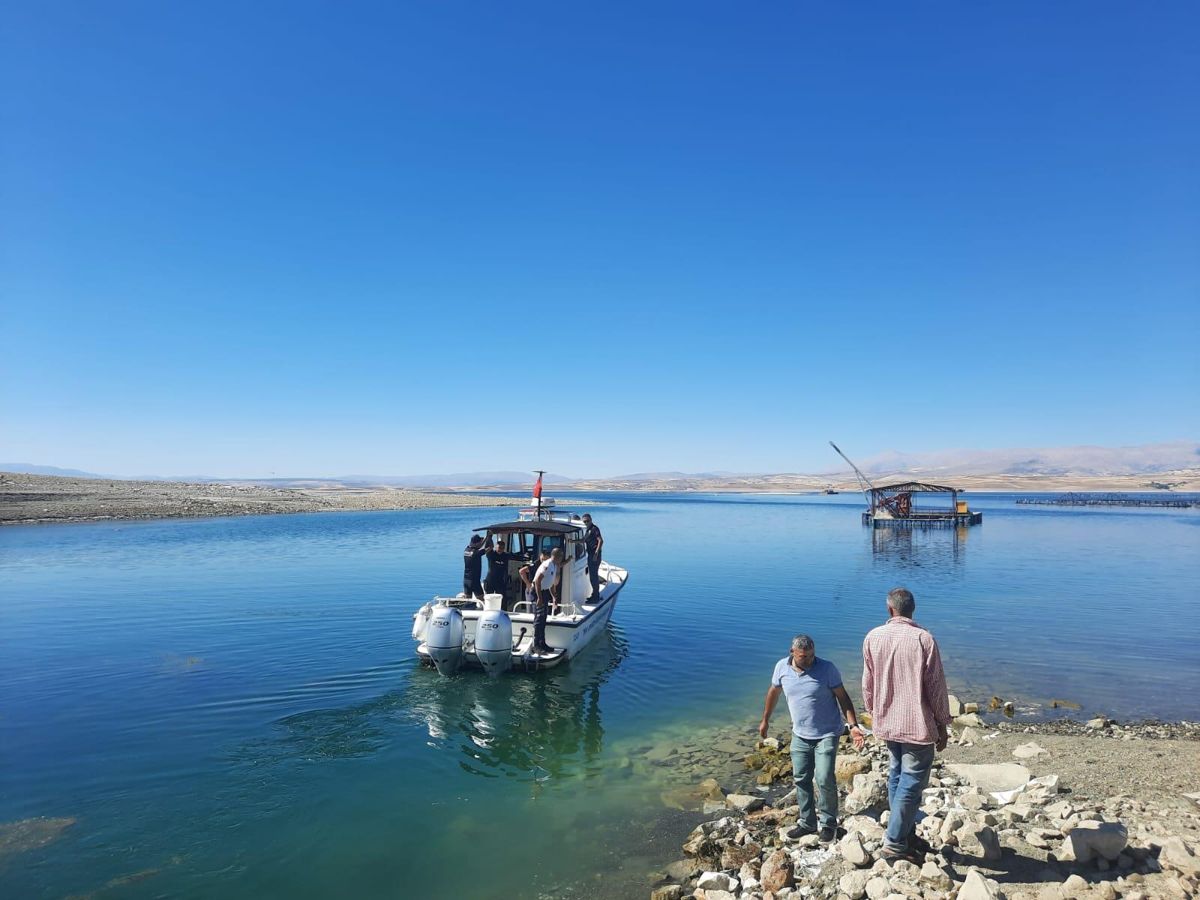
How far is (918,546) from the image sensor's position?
50469 mm

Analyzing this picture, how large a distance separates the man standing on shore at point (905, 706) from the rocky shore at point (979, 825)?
0.43 metres

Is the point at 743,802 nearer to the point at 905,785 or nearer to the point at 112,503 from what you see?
the point at 905,785

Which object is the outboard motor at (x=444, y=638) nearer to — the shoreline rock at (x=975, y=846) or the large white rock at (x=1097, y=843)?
the shoreline rock at (x=975, y=846)

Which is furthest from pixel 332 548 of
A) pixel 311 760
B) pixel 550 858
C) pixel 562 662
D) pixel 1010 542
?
pixel 1010 542

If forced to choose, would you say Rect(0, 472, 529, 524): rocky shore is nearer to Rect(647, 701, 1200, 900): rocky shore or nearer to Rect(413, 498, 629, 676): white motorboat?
Rect(413, 498, 629, 676): white motorboat

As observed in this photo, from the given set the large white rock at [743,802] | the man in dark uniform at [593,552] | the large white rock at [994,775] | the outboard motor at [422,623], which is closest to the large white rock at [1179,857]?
the large white rock at [994,775]

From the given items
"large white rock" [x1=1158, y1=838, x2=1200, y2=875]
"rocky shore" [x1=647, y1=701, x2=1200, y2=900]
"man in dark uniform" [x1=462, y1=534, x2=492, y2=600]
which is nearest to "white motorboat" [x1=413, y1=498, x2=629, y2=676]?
"man in dark uniform" [x1=462, y1=534, x2=492, y2=600]

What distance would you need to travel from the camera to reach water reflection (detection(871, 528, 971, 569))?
40938mm

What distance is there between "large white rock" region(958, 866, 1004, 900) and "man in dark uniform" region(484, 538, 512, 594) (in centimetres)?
1284

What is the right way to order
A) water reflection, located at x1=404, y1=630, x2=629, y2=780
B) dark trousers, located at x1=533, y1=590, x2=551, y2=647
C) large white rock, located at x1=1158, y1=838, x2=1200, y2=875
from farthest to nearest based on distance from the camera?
dark trousers, located at x1=533, y1=590, x2=551, y2=647 < water reflection, located at x1=404, y1=630, x2=629, y2=780 < large white rock, located at x1=1158, y1=838, x2=1200, y2=875

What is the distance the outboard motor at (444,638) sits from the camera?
14614 mm

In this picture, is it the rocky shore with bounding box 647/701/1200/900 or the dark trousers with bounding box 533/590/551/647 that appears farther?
the dark trousers with bounding box 533/590/551/647

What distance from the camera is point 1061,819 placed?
6828mm

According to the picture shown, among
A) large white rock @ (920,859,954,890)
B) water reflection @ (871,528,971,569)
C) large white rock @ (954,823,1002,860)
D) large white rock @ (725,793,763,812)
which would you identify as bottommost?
water reflection @ (871,528,971,569)
